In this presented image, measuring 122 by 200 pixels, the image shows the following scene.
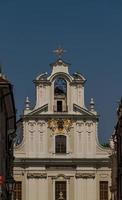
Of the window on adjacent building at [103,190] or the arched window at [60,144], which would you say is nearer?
the window on adjacent building at [103,190]

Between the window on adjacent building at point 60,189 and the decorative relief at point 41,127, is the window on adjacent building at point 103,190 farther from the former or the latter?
the decorative relief at point 41,127

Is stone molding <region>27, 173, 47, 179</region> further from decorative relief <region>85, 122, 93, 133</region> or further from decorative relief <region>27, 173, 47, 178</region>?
decorative relief <region>85, 122, 93, 133</region>

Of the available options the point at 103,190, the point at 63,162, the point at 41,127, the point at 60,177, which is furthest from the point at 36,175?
the point at 103,190

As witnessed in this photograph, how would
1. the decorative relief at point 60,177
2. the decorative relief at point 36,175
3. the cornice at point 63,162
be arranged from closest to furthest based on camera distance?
the decorative relief at point 36,175, the cornice at point 63,162, the decorative relief at point 60,177

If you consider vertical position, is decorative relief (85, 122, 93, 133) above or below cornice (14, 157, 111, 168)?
above

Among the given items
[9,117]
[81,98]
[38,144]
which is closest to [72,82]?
[81,98]

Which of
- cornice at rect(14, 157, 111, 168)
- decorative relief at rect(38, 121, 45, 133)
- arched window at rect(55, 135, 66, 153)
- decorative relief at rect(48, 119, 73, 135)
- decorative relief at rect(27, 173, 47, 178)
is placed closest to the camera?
decorative relief at rect(27, 173, 47, 178)

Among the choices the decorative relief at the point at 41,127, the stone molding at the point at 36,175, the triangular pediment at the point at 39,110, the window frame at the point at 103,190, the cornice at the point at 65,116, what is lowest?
the window frame at the point at 103,190

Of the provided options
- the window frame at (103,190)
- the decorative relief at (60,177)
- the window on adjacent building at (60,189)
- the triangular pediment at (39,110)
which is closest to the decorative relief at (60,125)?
the triangular pediment at (39,110)

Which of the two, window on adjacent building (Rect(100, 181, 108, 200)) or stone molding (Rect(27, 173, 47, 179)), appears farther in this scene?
window on adjacent building (Rect(100, 181, 108, 200))

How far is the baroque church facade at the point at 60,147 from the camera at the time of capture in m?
77.6

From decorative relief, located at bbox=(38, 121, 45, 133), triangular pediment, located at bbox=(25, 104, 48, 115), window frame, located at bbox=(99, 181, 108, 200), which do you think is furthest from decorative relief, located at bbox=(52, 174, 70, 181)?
triangular pediment, located at bbox=(25, 104, 48, 115)

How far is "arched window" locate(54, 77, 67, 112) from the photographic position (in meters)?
79.4

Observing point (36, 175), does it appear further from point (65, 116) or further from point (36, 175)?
point (65, 116)
